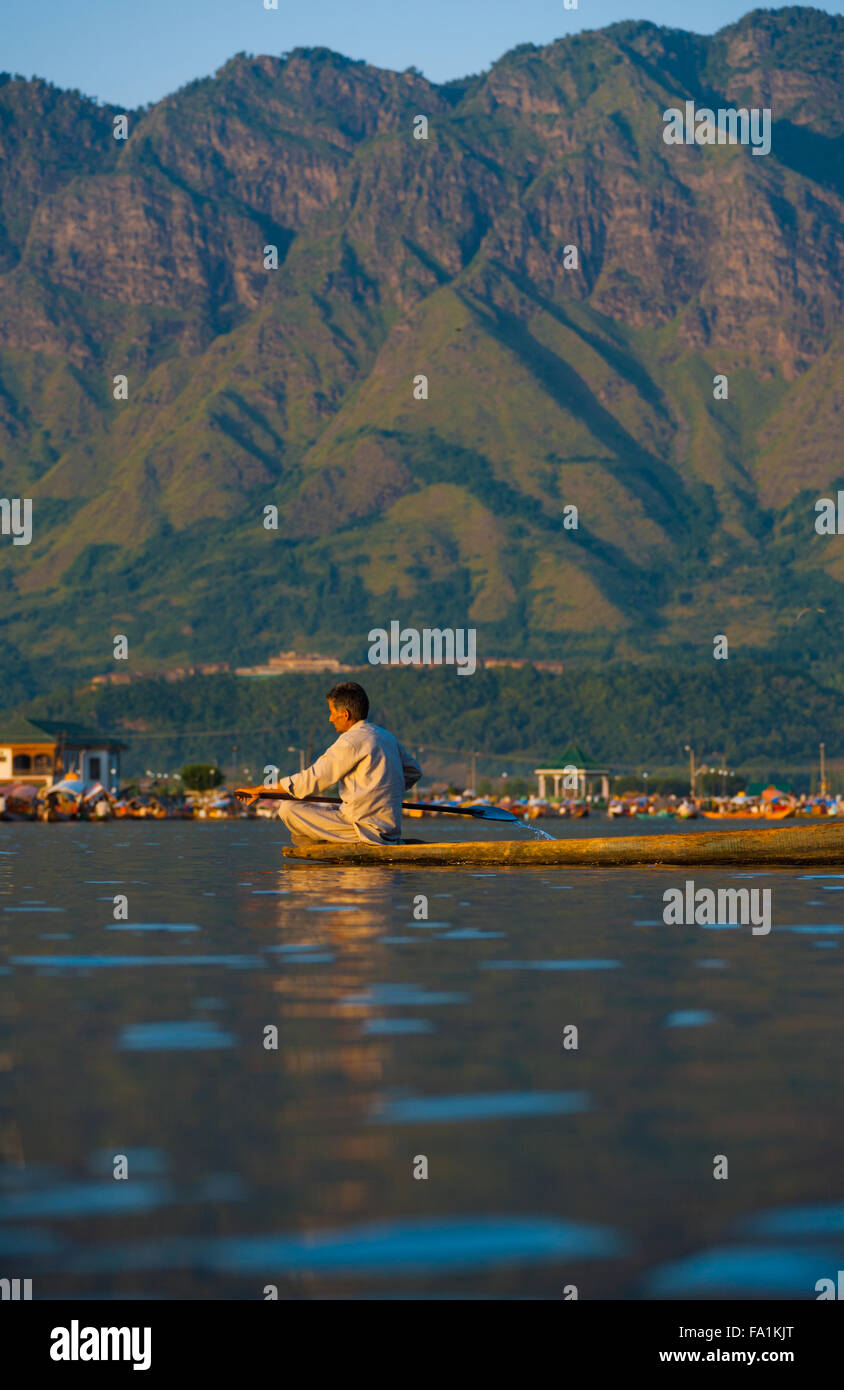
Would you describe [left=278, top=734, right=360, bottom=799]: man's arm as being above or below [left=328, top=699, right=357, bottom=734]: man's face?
below

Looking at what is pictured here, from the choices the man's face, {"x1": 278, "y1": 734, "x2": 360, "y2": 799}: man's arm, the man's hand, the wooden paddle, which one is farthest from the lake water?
the man's face

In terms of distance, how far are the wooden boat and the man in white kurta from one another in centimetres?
Result: 35

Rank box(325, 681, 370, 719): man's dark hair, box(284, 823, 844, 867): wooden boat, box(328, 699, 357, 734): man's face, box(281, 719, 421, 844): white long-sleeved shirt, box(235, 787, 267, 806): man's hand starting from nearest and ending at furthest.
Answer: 1. box(281, 719, 421, 844): white long-sleeved shirt
2. box(325, 681, 370, 719): man's dark hair
3. box(235, 787, 267, 806): man's hand
4. box(328, 699, 357, 734): man's face
5. box(284, 823, 844, 867): wooden boat

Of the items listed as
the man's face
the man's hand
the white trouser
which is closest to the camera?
the man's hand

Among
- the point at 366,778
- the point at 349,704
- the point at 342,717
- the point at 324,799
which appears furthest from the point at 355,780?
the point at 324,799

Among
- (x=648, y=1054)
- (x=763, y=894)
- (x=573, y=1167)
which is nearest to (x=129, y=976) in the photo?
(x=648, y=1054)

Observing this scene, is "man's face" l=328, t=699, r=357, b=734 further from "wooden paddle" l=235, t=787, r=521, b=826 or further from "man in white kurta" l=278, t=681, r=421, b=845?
"wooden paddle" l=235, t=787, r=521, b=826

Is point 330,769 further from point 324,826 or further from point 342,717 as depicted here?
point 324,826

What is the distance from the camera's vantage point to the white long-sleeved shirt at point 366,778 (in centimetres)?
3012

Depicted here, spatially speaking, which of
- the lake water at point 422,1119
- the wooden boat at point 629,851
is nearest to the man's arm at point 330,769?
the wooden boat at point 629,851

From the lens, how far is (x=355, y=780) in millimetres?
31500

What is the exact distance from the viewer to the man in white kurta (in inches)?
1188
